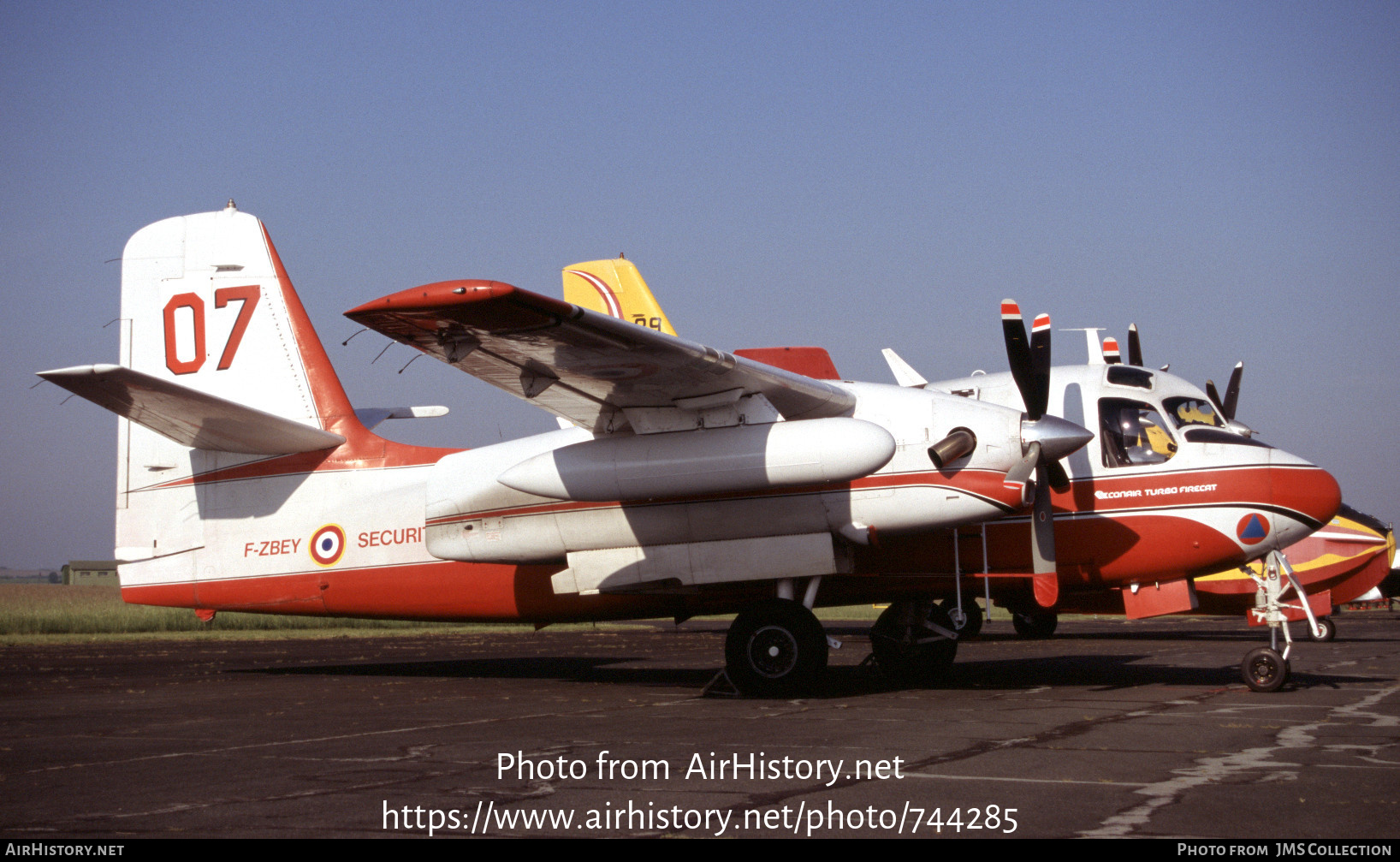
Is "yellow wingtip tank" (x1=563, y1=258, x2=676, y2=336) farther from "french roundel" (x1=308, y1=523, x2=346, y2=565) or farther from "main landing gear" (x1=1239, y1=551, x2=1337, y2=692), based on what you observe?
"main landing gear" (x1=1239, y1=551, x2=1337, y2=692)

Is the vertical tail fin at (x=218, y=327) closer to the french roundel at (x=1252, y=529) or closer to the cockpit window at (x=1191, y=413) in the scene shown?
the cockpit window at (x=1191, y=413)

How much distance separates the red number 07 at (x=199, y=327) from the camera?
14.7m

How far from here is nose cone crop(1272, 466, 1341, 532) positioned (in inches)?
464

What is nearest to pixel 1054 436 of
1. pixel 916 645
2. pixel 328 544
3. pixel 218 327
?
pixel 916 645

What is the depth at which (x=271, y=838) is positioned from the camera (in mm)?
5156

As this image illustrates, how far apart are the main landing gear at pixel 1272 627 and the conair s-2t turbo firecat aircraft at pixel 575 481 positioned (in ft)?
1.38

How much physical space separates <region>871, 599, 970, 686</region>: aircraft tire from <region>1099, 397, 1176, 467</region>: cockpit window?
2.68 metres

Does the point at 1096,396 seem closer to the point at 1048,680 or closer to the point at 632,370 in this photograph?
the point at 1048,680

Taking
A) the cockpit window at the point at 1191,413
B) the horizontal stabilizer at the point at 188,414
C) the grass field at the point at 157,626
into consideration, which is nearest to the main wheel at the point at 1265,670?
the cockpit window at the point at 1191,413

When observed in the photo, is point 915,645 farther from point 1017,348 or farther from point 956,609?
point 1017,348

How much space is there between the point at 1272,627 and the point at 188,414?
1213cm

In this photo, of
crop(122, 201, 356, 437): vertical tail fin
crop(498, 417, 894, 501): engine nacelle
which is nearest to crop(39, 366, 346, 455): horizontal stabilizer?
crop(122, 201, 356, 437): vertical tail fin
